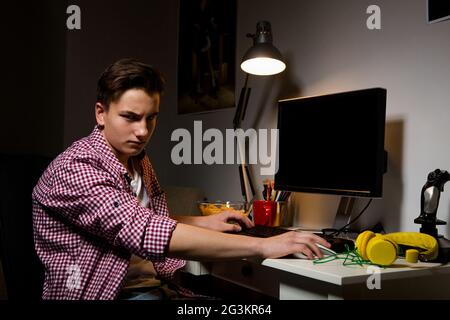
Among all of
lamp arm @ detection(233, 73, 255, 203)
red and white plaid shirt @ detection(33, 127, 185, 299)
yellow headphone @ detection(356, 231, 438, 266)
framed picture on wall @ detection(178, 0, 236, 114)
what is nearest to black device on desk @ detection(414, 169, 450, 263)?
yellow headphone @ detection(356, 231, 438, 266)

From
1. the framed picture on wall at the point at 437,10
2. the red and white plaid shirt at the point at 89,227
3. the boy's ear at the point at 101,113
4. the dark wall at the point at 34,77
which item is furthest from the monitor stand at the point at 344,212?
the dark wall at the point at 34,77

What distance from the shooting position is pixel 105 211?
3.12 feet

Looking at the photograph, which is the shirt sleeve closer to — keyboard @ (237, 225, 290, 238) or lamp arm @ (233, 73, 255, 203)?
keyboard @ (237, 225, 290, 238)

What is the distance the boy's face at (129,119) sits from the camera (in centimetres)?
110

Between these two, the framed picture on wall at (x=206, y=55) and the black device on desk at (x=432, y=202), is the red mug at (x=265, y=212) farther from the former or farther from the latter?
→ the framed picture on wall at (x=206, y=55)

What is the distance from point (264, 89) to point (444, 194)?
97cm

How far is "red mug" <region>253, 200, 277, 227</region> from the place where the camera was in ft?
5.41

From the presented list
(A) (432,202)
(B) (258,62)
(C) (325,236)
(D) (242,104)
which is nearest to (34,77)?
(D) (242,104)

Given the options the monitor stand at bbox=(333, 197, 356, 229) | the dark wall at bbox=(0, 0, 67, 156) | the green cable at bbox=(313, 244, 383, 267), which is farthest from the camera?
the dark wall at bbox=(0, 0, 67, 156)


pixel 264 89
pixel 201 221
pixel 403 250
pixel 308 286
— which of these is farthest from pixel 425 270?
pixel 264 89

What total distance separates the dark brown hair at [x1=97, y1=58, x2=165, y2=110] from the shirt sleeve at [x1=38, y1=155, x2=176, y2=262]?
0.65ft

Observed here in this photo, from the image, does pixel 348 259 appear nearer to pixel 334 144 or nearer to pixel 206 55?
pixel 334 144

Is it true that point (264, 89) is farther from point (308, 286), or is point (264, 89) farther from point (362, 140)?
point (308, 286)
